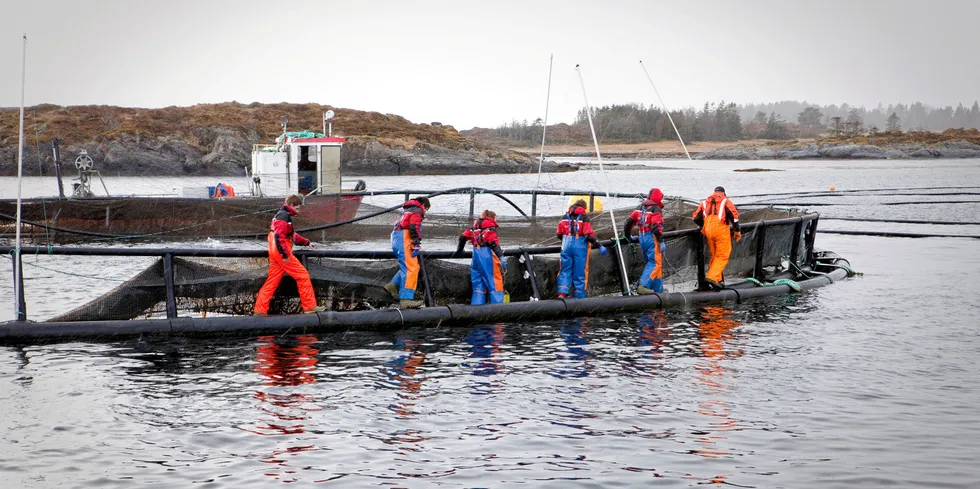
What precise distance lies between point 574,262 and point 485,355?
3.22 meters

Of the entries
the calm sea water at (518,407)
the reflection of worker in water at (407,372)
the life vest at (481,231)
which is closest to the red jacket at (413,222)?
the life vest at (481,231)

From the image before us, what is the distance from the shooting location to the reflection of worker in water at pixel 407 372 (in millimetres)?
9953

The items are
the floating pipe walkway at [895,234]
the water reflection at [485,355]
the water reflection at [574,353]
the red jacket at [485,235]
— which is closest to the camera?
the water reflection at [485,355]

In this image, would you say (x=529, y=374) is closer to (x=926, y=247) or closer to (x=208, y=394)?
(x=208, y=394)

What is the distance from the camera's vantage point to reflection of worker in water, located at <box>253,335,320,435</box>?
9250 mm

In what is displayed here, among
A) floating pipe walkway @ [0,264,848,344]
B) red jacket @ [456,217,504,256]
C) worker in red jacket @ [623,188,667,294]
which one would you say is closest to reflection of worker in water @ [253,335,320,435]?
floating pipe walkway @ [0,264,848,344]

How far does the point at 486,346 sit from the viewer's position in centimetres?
1288

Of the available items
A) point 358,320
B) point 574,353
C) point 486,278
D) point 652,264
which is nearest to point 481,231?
point 486,278

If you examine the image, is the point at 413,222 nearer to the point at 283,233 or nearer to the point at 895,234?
the point at 283,233

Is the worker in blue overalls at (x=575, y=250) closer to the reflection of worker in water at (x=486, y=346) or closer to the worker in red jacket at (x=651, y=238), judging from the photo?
the worker in red jacket at (x=651, y=238)

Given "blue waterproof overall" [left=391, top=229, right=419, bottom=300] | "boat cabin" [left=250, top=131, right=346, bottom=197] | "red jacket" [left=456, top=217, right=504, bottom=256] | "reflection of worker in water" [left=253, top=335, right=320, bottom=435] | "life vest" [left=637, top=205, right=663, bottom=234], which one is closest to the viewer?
"reflection of worker in water" [left=253, top=335, right=320, bottom=435]

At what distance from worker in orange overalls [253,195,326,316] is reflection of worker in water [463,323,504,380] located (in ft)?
7.65

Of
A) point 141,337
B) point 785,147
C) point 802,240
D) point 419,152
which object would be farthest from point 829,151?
point 141,337

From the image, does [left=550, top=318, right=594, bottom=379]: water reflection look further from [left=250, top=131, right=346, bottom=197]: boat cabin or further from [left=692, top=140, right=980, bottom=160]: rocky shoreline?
[left=692, top=140, right=980, bottom=160]: rocky shoreline
